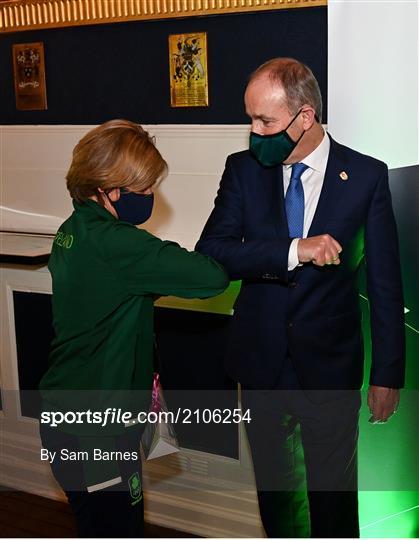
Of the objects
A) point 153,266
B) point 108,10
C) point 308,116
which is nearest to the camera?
point 153,266

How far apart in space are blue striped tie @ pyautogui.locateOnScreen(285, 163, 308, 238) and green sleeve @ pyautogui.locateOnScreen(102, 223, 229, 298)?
0.91 feet

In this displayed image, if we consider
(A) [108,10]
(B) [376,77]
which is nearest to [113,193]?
(B) [376,77]

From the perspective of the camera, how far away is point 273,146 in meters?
2.16

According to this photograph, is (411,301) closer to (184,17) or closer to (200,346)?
(200,346)

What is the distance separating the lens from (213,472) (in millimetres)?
3260

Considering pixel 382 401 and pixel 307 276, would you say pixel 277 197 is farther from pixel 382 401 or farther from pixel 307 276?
pixel 382 401

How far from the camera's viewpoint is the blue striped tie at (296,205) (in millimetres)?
2223

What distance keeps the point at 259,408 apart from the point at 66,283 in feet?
2.29

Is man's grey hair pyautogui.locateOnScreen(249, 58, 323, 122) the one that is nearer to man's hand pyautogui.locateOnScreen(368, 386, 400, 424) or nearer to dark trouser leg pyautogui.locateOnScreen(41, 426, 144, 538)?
man's hand pyautogui.locateOnScreen(368, 386, 400, 424)

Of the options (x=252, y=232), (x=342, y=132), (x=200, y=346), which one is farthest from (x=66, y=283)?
(x=200, y=346)

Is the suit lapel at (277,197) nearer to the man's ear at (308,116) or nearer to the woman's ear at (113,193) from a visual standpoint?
the man's ear at (308,116)

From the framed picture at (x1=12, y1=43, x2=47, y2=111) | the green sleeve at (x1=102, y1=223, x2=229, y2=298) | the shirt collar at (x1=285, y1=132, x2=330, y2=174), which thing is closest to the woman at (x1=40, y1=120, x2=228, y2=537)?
the green sleeve at (x1=102, y1=223, x2=229, y2=298)

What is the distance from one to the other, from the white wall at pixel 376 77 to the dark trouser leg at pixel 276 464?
2.71 feet

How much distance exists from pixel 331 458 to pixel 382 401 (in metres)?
0.22
